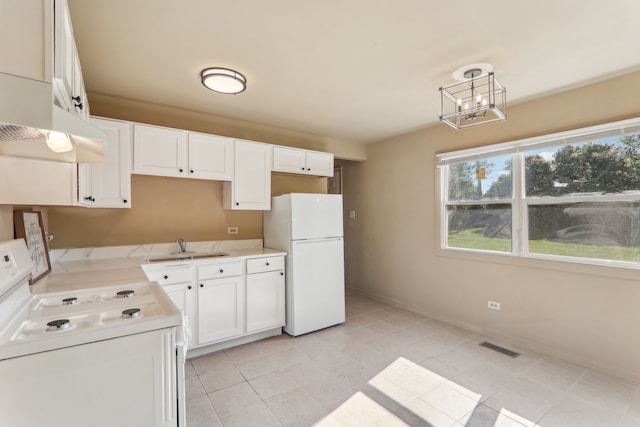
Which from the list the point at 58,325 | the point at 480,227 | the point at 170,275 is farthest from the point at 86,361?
the point at 480,227

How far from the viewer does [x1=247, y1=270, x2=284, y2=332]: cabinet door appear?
311 centimetres

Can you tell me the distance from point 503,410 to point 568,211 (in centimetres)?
188

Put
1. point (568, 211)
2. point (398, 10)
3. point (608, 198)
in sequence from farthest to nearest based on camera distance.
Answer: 1. point (568, 211)
2. point (608, 198)
3. point (398, 10)

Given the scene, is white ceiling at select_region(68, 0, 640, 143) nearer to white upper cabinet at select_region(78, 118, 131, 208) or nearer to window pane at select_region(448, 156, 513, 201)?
white upper cabinet at select_region(78, 118, 131, 208)

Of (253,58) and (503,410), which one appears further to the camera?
(253,58)

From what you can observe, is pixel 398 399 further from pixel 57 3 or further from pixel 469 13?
pixel 57 3

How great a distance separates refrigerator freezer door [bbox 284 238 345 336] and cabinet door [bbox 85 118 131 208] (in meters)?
1.69

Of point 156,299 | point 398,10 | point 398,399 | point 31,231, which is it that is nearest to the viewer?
point 156,299

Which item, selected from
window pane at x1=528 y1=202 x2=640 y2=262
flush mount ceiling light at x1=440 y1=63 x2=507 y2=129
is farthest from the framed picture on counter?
window pane at x1=528 y1=202 x2=640 y2=262

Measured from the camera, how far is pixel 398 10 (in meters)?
1.69

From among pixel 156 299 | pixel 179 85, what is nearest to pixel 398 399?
pixel 156 299

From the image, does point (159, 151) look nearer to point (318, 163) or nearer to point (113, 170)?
point (113, 170)

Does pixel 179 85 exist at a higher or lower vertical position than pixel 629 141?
higher

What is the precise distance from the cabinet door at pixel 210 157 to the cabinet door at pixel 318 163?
3.33 ft
